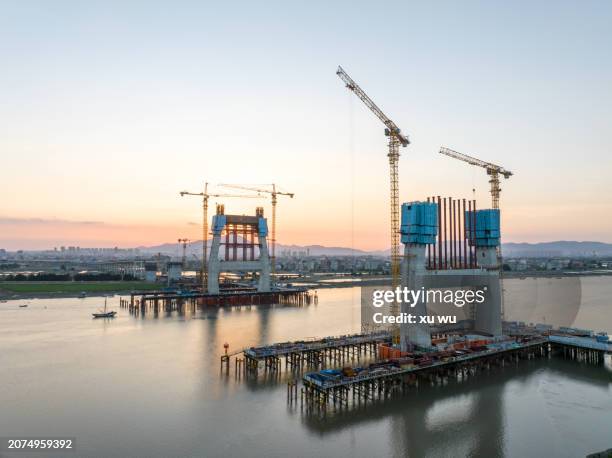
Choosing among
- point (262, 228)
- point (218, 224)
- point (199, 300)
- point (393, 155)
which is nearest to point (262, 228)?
point (262, 228)

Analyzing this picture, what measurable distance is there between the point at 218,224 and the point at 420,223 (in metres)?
41.1

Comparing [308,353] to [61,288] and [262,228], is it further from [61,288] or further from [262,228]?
[61,288]

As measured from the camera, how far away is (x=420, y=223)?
32.2 m

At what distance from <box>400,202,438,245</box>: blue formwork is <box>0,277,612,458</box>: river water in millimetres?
10846

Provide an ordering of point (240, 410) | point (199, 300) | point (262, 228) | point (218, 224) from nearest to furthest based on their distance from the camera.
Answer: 1. point (240, 410)
2. point (218, 224)
3. point (199, 300)
4. point (262, 228)

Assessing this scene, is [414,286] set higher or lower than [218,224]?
lower

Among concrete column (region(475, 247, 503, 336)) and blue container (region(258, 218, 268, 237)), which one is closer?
concrete column (region(475, 247, 503, 336))

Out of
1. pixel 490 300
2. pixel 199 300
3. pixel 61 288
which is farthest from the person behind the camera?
pixel 61 288

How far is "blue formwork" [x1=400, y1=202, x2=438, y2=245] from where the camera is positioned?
3222cm

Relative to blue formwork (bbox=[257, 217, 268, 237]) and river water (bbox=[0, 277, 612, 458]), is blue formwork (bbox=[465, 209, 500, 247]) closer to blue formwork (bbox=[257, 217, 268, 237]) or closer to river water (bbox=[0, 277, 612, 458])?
river water (bbox=[0, 277, 612, 458])

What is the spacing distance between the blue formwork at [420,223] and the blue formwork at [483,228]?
838cm

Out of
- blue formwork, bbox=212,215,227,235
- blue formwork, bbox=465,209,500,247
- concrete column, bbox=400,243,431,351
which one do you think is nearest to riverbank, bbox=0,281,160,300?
blue formwork, bbox=212,215,227,235

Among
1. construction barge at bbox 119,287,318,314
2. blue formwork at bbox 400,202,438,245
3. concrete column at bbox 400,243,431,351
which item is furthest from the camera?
construction barge at bbox 119,287,318,314

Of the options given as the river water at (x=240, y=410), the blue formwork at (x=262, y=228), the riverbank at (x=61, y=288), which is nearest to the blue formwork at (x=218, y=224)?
the blue formwork at (x=262, y=228)
